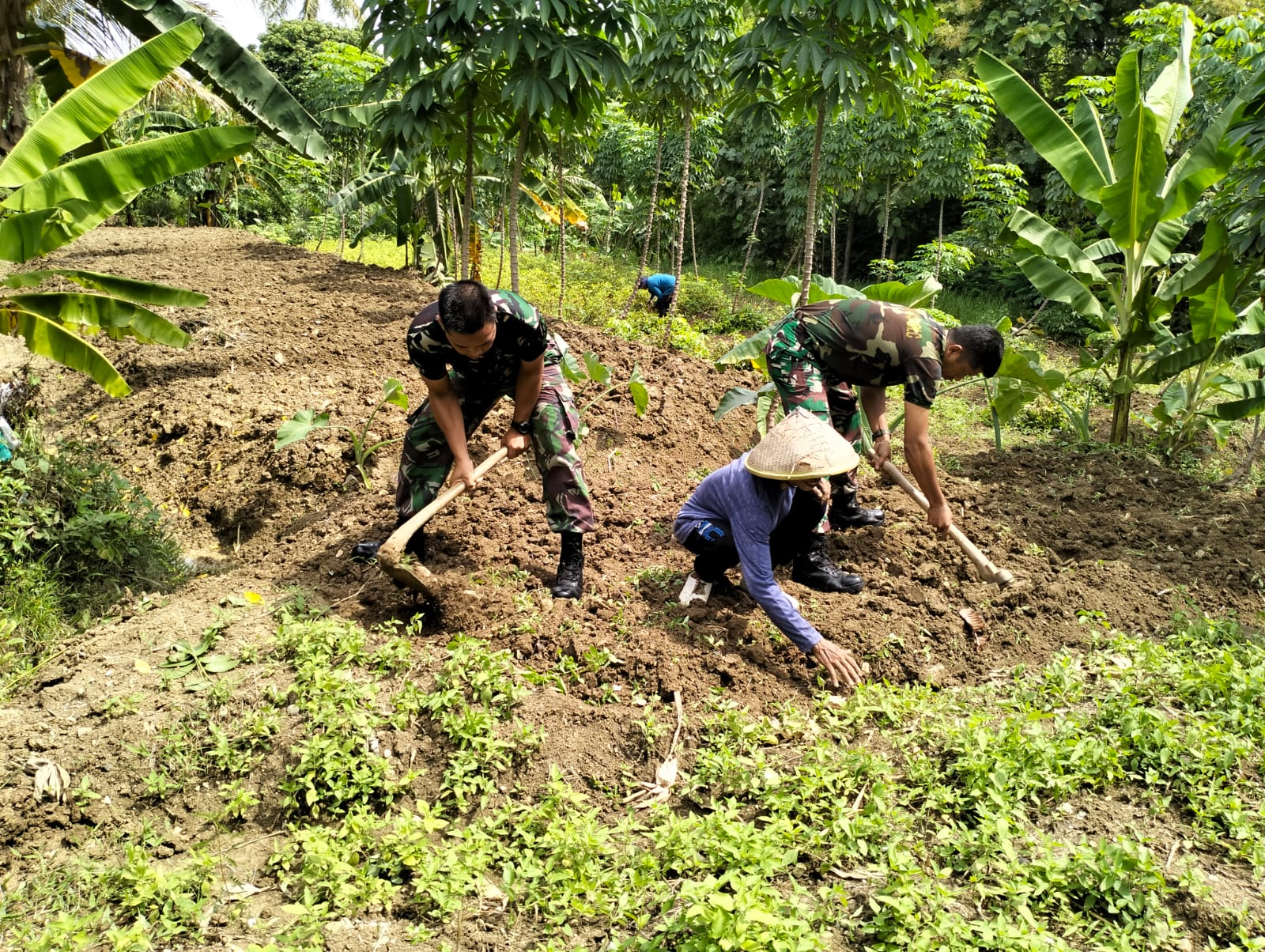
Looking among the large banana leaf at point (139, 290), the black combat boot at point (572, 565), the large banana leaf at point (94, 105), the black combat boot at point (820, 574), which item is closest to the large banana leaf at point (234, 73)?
the large banana leaf at point (94, 105)

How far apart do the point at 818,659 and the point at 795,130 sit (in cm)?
1429

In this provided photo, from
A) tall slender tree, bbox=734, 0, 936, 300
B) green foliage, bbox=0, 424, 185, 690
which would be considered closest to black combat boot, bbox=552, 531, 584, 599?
green foliage, bbox=0, 424, 185, 690

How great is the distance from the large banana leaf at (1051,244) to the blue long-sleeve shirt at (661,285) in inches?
183

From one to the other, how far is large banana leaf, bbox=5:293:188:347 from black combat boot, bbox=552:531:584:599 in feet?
7.57

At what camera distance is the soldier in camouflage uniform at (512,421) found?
12.5 feet

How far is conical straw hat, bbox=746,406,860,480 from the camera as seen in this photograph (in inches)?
125

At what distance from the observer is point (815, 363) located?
4.35 meters

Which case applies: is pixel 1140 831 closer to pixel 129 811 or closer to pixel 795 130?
pixel 129 811

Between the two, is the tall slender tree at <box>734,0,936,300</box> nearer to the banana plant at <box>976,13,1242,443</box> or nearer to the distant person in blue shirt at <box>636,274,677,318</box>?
the banana plant at <box>976,13,1242,443</box>

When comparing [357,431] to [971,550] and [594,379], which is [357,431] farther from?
[971,550]

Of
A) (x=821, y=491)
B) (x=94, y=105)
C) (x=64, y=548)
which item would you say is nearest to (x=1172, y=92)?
(x=821, y=491)

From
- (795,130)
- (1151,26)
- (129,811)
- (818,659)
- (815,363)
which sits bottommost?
(129,811)

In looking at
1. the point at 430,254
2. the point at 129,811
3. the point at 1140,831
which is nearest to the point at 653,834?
the point at 1140,831

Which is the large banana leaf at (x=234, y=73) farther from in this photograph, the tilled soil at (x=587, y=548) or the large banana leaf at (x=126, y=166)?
the tilled soil at (x=587, y=548)
